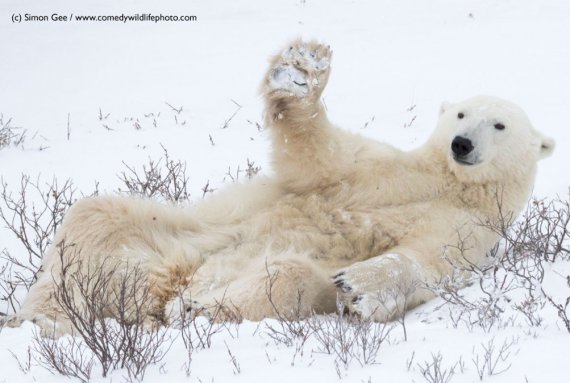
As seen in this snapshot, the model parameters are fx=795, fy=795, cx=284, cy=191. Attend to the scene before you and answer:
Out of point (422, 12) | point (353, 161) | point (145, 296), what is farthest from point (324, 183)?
point (422, 12)

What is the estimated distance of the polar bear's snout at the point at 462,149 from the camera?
4543 mm

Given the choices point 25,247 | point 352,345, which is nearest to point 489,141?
point 352,345

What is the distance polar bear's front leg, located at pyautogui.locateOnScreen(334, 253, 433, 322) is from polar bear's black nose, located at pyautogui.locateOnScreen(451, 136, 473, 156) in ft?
2.74

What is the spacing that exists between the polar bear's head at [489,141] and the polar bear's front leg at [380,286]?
0.85 meters

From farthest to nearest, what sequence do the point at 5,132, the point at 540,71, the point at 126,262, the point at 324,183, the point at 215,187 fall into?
the point at 540,71
the point at 5,132
the point at 215,187
the point at 324,183
the point at 126,262

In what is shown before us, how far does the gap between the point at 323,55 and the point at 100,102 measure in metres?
5.05

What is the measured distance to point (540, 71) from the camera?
8.74 m

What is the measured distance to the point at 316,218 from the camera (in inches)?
177

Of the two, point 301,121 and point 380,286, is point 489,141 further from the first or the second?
point 380,286

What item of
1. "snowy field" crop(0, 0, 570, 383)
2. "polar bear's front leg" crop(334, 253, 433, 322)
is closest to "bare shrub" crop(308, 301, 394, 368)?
"snowy field" crop(0, 0, 570, 383)

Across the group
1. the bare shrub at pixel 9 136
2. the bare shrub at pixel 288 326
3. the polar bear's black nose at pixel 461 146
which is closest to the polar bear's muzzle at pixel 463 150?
the polar bear's black nose at pixel 461 146

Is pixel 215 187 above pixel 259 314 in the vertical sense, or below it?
above

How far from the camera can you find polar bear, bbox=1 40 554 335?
3.96m

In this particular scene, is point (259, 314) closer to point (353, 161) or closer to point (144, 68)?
point (353, 161)
